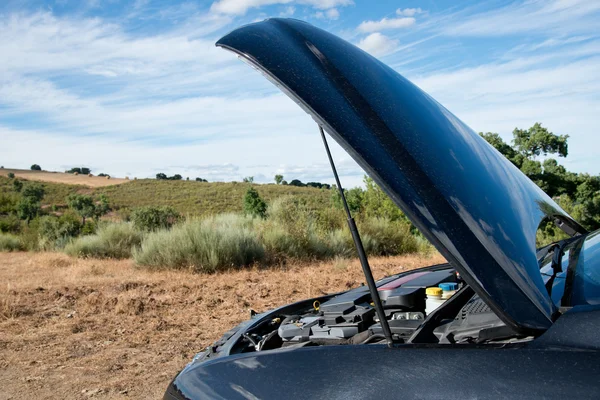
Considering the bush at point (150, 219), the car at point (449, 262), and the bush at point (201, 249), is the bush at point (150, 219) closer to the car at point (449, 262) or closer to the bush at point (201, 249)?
the bush at point (201, 249)

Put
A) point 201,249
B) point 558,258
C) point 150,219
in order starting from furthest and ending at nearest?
1. point 150,219
2. point 201,249
3. point 558,258

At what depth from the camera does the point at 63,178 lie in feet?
218

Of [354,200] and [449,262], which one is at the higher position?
[449,262]

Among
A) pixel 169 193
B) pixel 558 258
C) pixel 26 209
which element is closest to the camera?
pixel 558 258

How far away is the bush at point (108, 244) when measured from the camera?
42.5ft

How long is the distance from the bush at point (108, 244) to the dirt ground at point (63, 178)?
53.3 metres

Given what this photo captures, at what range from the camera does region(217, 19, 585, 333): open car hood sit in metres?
1.38

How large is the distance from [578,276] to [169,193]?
56.4m

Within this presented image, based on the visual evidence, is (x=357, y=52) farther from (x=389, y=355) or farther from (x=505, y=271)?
(x=389, y=355)

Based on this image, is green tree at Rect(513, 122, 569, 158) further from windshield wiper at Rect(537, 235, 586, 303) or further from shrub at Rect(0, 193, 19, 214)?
shrub at Rect(0, 193, 19, 214)

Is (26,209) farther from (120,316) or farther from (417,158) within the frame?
(417,158)

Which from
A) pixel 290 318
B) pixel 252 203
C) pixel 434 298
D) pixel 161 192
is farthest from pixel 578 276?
pixel 161 192

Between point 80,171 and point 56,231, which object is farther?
point 80,171

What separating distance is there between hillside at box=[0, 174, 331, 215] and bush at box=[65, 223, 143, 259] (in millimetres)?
30243
